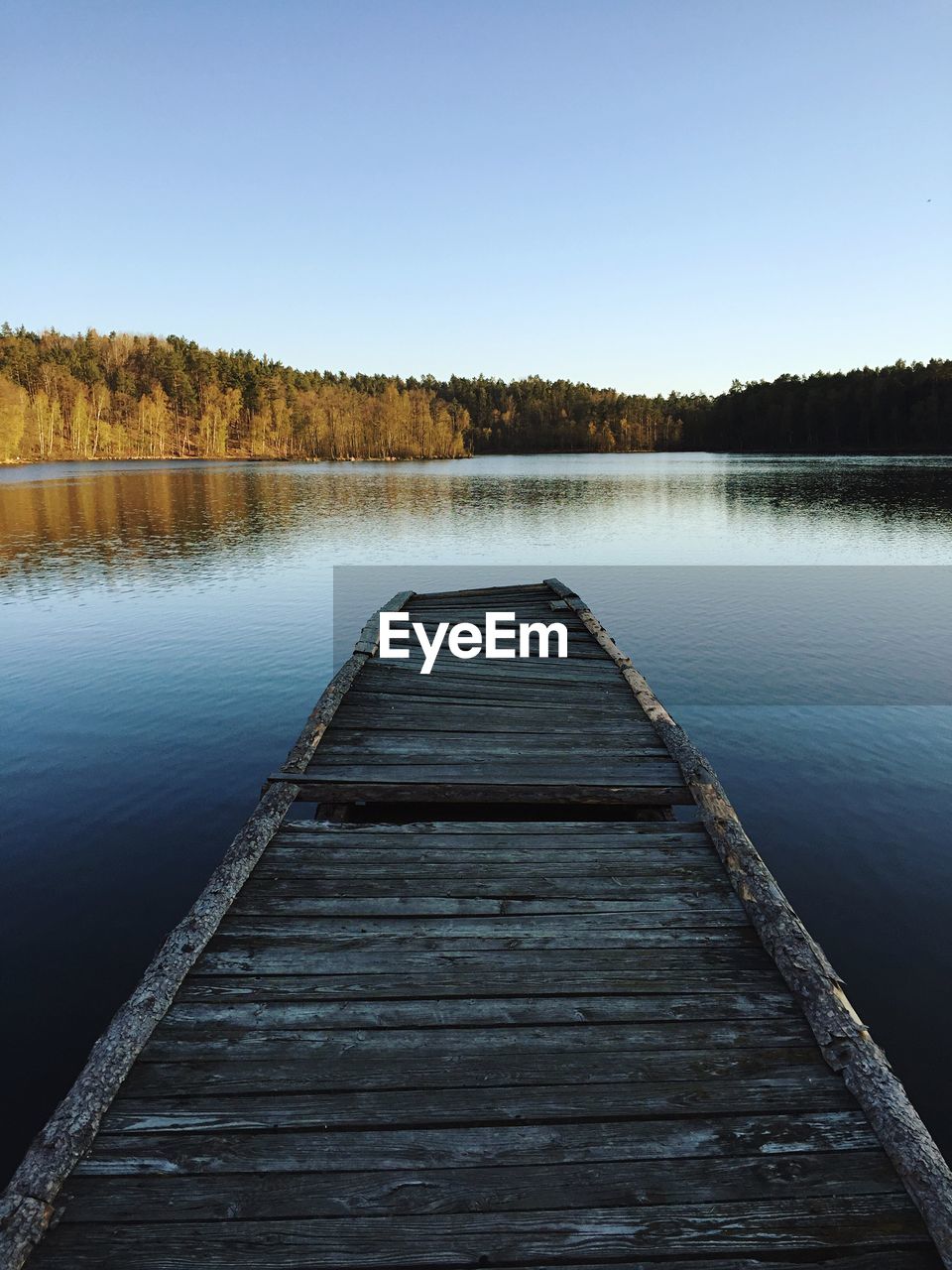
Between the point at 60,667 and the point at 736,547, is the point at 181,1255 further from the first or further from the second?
the point at 736,547

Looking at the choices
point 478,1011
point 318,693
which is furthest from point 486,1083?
point 318,693

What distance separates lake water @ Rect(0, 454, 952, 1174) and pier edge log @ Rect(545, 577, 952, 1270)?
2011mm

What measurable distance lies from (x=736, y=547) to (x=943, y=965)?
99.9ft

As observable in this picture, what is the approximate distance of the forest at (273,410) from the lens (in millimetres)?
117750

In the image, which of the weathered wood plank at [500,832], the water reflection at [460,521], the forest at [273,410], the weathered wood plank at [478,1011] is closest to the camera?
the weathered wood plank at [478,1011]

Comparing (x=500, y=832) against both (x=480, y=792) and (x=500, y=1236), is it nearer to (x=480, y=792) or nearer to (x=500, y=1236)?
(x=480, y=792)

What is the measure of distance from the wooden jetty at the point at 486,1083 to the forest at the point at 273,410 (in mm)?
112466

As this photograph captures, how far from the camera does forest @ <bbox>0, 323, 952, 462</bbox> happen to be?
117750 mm

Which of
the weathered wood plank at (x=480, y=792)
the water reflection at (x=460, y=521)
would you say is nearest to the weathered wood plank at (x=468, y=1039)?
the weathered wood plank at (x=480, y=792)

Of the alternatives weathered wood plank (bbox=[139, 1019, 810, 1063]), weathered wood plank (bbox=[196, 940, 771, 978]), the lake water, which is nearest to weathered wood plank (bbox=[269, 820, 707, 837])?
weathered wood plank (bbox=[196, 940, 771, 978])

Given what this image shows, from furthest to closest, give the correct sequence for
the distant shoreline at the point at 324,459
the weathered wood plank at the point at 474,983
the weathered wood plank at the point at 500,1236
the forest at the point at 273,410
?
the forest at the point at 273,410 < the distant shoreline at the point at 324,459 < the weathered wood plank at the point at 474,983 < the weathered wood plank at the point at 500,1236

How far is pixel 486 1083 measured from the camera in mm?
3422

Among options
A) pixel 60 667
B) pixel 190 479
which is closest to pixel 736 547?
pixel 60 667

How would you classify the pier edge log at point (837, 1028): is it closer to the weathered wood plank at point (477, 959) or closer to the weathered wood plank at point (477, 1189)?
the weathered wood plank at point (477, 1189)
